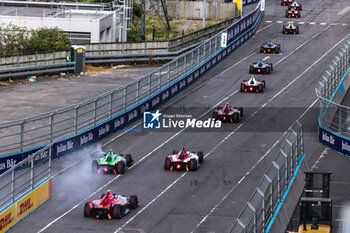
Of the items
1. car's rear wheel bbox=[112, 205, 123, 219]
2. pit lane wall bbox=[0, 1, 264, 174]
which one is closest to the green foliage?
pit lane wall bbox=[0, 1, 264, 174]

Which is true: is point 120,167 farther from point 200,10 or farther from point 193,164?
point 200,10

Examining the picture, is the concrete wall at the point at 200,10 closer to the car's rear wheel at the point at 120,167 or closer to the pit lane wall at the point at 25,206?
the car's rear wheel at the point at 120,167

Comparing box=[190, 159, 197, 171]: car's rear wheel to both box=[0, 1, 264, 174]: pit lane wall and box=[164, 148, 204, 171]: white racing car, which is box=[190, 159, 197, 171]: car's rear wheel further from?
box=[0, 1, 264, 174]: pit lane wall

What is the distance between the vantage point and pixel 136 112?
1631 inches

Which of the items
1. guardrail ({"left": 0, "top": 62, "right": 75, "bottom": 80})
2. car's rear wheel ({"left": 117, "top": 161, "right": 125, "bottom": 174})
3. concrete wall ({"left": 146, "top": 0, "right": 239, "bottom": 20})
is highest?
concrete wall ({"left": 146, "top": 0, "right": 239, "bottom": 20})

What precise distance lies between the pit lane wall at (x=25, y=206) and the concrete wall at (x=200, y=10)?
5397 centimetres

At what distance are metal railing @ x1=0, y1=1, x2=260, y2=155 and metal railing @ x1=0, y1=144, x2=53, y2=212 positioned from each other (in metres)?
2.55

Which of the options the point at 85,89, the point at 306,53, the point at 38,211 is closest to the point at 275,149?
the point at 38,211

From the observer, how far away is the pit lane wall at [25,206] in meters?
25.7

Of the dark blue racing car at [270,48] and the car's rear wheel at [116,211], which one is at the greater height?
the dark blue racing car at [270,48]

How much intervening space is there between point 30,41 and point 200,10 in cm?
2874

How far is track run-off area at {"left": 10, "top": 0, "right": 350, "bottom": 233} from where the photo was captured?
2664 cm

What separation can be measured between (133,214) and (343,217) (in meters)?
7.27

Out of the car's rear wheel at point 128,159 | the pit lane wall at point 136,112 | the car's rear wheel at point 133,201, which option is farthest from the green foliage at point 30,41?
the car's rear wheel at point 133,201
